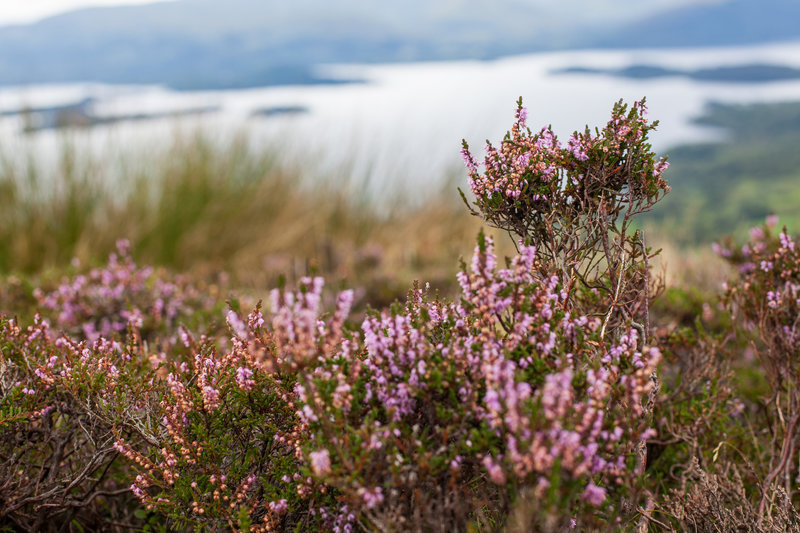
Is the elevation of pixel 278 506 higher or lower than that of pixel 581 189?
lower

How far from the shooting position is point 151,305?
5352mm

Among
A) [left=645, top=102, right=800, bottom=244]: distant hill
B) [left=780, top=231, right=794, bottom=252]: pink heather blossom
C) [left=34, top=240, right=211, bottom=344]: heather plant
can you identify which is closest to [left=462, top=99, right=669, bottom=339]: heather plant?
[left=780, top=231, right=794, bottom=252]: pink heather blossom

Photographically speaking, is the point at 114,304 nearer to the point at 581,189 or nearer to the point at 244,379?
the point at 244,379

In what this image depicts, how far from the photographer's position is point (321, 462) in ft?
6.26

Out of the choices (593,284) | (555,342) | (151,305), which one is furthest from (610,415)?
(151,305)

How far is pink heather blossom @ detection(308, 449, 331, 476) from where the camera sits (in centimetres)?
190

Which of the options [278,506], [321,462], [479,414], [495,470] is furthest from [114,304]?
[495,470]

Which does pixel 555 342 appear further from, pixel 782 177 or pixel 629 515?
pixel 782 177

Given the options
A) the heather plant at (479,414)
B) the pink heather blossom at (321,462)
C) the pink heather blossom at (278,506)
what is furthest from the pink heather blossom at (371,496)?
the pink heather blossom at (278,506)

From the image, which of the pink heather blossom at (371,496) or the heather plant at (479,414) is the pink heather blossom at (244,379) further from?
the pink heather blossom at (371,496)

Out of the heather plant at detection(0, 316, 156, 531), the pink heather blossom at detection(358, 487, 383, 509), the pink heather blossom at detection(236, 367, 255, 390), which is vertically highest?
the pink heather blossom at detection(236, 367, 255, 390)

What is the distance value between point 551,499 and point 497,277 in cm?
75

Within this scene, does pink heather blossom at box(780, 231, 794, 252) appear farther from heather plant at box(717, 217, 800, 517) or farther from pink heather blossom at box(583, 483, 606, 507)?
pink heather blossom at box(583, 483, 606, 507)

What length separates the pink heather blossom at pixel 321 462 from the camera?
6.22ft
